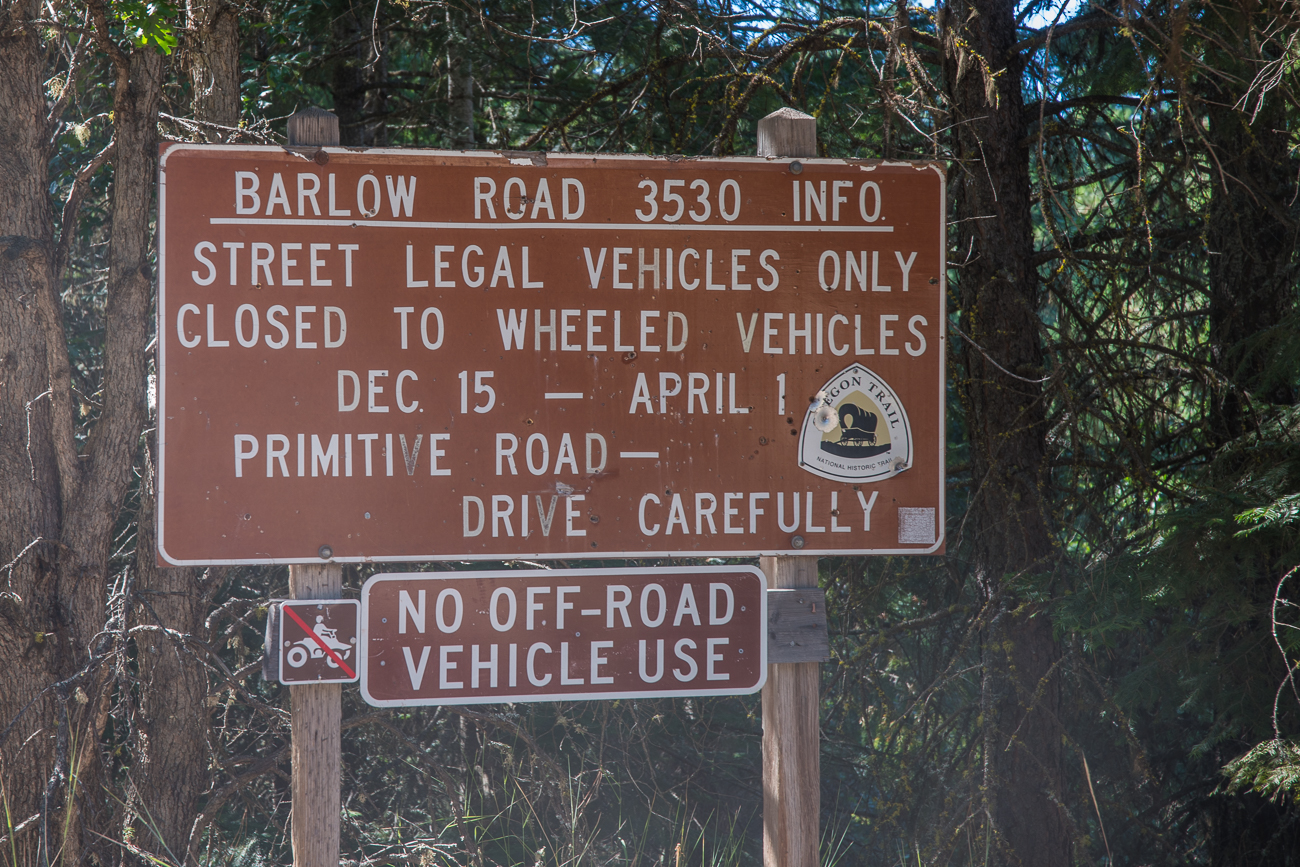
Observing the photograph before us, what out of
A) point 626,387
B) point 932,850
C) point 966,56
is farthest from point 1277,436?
point 626,387

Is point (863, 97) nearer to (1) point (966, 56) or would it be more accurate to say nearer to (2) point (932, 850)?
(1) point (966, 56)

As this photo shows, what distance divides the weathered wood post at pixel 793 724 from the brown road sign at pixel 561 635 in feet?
0.49

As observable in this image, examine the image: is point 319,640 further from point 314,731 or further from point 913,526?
point 913,526

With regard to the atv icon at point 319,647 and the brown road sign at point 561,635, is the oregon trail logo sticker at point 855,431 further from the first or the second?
the atv icon at point 319,647

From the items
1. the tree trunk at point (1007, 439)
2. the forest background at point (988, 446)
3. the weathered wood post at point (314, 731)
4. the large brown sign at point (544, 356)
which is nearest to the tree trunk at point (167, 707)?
the forest background at point (988, 446)

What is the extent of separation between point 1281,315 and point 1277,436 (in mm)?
811

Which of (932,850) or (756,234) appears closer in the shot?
(756,234)

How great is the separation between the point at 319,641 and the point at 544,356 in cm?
93

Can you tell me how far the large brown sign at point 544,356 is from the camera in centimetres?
239

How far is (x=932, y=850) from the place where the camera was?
3.57 m

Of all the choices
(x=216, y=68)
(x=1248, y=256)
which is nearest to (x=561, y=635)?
(x=216, y=68)

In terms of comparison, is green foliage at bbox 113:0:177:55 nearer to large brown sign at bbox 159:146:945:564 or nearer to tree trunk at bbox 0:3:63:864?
tree trunk at bbox 0:3:63:864

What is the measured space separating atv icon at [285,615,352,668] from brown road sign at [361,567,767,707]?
0.06 metres

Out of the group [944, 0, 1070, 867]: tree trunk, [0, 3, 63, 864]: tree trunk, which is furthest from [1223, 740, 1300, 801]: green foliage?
[0, 3, 63, 864]: tree trunk
